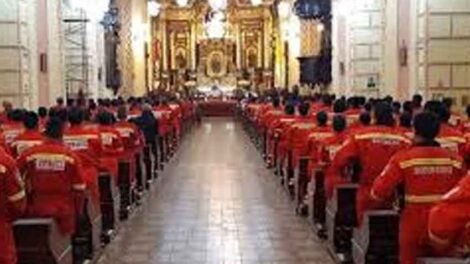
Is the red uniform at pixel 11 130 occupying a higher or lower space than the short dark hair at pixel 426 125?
lower

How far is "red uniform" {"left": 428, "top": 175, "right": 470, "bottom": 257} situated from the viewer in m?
5.65

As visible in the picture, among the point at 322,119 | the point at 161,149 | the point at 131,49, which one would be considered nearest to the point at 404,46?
the point at 161,149

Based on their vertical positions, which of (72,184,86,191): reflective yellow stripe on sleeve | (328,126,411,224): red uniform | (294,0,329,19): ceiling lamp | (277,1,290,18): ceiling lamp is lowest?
(72,184,86,191): reflective yellow stripe on sleeve

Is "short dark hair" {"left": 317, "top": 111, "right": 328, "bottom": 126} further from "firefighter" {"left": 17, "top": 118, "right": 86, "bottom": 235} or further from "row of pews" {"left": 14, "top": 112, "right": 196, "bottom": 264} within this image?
"firefighter" {"left": 17, "top": 118, "right": 86, "bottom": 235}

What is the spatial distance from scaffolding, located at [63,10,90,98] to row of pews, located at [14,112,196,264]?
26.6ft

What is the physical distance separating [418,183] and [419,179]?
38 millimetres

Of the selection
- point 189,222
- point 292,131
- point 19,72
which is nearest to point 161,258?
point 189,222

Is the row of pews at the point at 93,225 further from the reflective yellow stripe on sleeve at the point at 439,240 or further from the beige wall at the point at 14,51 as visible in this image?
the reflective yellow stripe on sleeve at the point at 439,240

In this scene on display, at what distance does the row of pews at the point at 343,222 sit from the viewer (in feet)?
28.3

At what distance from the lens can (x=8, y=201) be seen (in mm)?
7367

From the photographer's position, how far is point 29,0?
20.6 meters

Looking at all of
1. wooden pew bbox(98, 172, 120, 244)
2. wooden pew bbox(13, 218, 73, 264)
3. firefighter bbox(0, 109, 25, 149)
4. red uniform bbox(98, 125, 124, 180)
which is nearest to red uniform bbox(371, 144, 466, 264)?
wooden pew bbox(13, 218, 73, 264)

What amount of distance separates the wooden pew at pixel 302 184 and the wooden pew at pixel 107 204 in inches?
115

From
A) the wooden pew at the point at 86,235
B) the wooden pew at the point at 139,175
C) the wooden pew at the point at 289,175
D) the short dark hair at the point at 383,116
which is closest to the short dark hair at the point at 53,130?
the wooden pew at the point at 86,235
